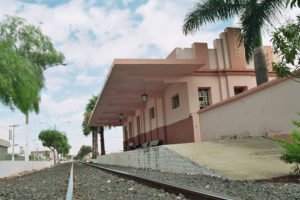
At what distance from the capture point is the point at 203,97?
21.2m

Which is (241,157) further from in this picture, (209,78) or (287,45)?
(209,78)

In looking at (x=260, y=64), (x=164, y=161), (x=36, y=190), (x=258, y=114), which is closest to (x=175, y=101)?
(x=260, y=64)

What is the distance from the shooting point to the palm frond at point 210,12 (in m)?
17.9

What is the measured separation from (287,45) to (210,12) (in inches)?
396

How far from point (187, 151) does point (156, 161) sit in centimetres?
296

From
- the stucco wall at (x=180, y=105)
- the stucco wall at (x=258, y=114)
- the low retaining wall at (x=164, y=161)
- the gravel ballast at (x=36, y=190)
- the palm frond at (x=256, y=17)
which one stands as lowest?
the gravel ballast at (x=36, y=190)

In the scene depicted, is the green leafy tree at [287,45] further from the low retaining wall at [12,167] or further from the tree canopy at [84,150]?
the tree canopy at [84,150]

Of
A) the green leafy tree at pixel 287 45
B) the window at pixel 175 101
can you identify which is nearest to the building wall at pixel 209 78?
the window at pixel 175 101

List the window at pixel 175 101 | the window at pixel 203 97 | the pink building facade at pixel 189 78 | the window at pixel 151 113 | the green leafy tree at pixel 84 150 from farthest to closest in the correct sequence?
the green leafy tree at pixel 84 150 < the window at pixel 151 113 < the window at pixel 175 101 < the window at pixel 203 97 < the pink building facade at pixel 189 78

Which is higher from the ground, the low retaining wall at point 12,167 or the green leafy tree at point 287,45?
the green leafy tree at point 287,45

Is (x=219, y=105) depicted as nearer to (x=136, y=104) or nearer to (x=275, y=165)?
(x=275, y=165)

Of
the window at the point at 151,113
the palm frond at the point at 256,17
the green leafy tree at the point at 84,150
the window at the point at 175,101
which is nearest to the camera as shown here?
the palm frond at the point at 256,17

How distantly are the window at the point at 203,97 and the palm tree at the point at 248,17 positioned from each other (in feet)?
11.4

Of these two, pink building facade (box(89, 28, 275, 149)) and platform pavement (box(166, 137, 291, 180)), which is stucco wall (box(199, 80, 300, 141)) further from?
pink building facade (box(89, 28, 275, 149))
